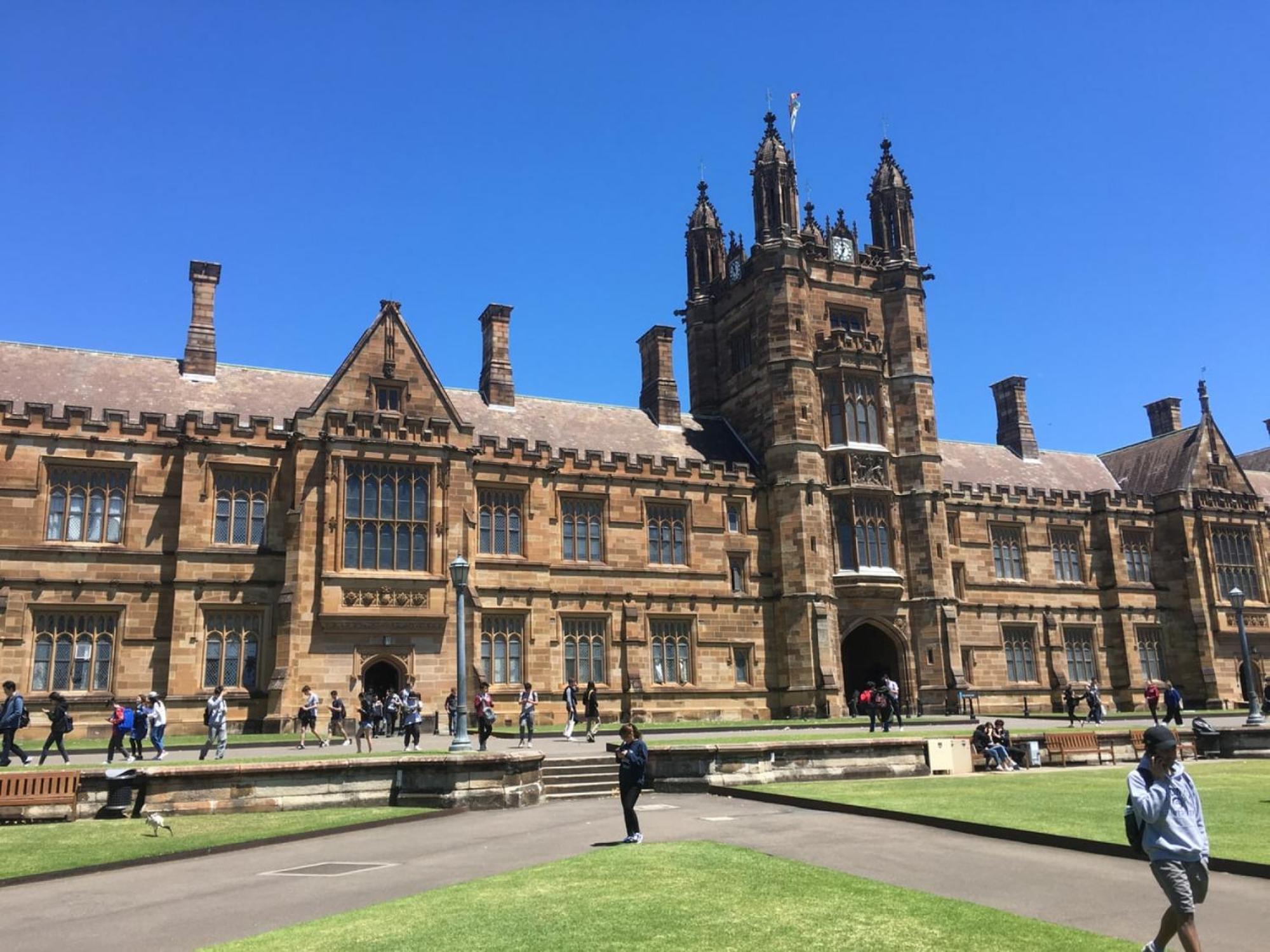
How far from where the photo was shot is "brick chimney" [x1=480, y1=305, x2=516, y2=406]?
4178 cm

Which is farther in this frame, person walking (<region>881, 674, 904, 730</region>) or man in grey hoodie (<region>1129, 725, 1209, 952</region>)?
person walking (<region>881, 674, 904, 730</region>)

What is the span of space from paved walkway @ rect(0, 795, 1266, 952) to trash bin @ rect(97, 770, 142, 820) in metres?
4.23

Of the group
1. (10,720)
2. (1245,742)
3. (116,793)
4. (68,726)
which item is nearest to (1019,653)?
(1245,742)

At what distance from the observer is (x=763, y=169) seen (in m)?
45.8

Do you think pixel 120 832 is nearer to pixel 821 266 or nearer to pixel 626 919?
pixel 626 919

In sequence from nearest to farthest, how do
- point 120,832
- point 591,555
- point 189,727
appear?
point 120,832
point 189,727
point 591,555

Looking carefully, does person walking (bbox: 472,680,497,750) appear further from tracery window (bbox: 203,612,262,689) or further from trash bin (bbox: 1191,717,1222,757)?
trash bin (bbox: 1191,717,1222,757)

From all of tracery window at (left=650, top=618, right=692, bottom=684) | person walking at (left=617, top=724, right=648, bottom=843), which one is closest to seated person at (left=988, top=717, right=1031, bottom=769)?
person walking at (left=617, top=724, right=648, bottom=843)

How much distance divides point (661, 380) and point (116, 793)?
32757 millimetres

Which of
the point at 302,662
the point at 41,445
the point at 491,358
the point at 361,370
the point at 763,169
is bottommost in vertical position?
the point at 302,662

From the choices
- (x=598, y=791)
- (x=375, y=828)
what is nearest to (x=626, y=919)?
(x=375, y=828)

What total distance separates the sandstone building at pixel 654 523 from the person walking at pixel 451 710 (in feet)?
3.53

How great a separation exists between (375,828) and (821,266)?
3674 centimetres

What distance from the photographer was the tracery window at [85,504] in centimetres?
3097
